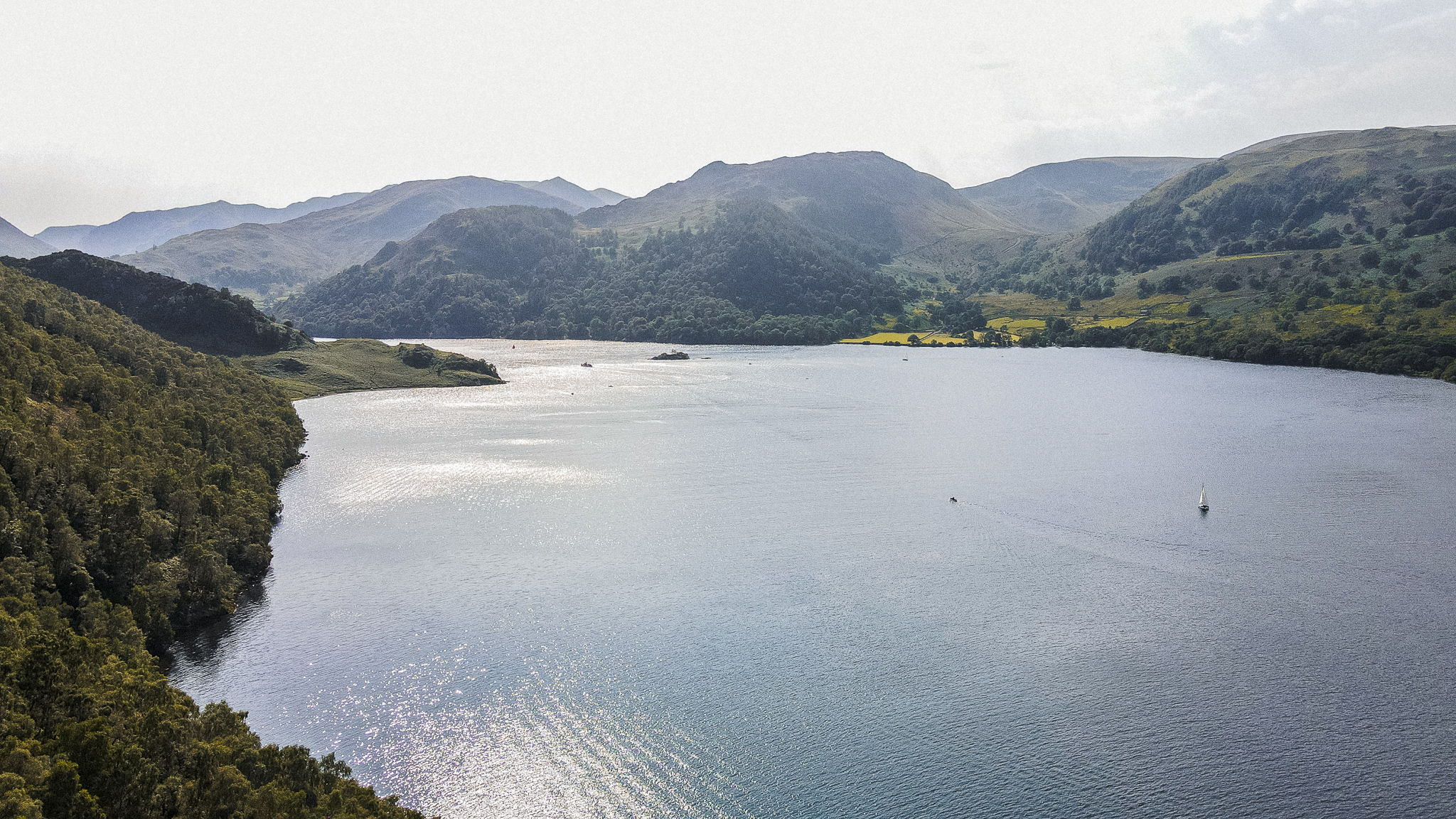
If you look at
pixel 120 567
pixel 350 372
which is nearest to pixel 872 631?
pixel 120 567

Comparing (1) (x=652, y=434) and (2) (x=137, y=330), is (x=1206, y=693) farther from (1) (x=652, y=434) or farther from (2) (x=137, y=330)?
(2) (x=137, y=330)

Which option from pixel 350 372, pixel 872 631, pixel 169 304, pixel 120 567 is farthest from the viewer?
pixel 350 372

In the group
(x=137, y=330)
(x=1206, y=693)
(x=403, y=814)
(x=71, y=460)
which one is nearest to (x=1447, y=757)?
(x=1206, y=693)

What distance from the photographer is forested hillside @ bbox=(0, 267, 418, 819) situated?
27.1 metres

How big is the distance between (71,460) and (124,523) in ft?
18.0

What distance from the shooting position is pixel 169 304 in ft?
596

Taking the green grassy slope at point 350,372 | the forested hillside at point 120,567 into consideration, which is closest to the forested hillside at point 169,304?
the green grassy slope at point 350,372

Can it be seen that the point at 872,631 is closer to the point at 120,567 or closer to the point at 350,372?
the point at 120,567

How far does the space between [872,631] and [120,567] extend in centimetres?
4367

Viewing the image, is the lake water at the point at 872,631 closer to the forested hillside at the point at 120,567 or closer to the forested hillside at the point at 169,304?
the forested hillside at the point at 120,567

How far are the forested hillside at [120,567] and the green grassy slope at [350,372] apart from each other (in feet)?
241

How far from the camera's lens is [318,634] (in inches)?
1922

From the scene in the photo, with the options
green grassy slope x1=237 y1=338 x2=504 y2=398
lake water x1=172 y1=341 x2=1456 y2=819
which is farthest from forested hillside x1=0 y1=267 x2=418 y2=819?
green grassy slope x1=237 y1=338 x2=504 y2=398

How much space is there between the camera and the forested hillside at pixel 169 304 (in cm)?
17850
